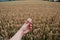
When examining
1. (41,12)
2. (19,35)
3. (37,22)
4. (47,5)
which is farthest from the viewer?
(47,5)

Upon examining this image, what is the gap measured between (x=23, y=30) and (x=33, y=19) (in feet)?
0.56

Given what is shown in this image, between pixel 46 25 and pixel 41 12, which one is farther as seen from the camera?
pixel 41 12

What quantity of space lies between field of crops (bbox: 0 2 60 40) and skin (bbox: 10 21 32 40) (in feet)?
0.15

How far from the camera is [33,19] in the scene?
1.57 m

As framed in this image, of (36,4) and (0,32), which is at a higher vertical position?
(36,4)

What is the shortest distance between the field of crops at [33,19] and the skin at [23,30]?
4cm

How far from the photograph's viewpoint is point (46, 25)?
153 centimetres

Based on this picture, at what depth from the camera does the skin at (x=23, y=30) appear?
4.69 ft

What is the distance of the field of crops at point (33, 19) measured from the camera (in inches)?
58.1

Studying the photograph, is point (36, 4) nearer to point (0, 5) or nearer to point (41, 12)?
point (41, 12)

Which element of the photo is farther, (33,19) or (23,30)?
(33,19)

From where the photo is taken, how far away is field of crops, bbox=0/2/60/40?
58.1 inches

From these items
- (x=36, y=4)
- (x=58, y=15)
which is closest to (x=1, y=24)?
(x=36, y=4)

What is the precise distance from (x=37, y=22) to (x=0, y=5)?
0.45 meters
